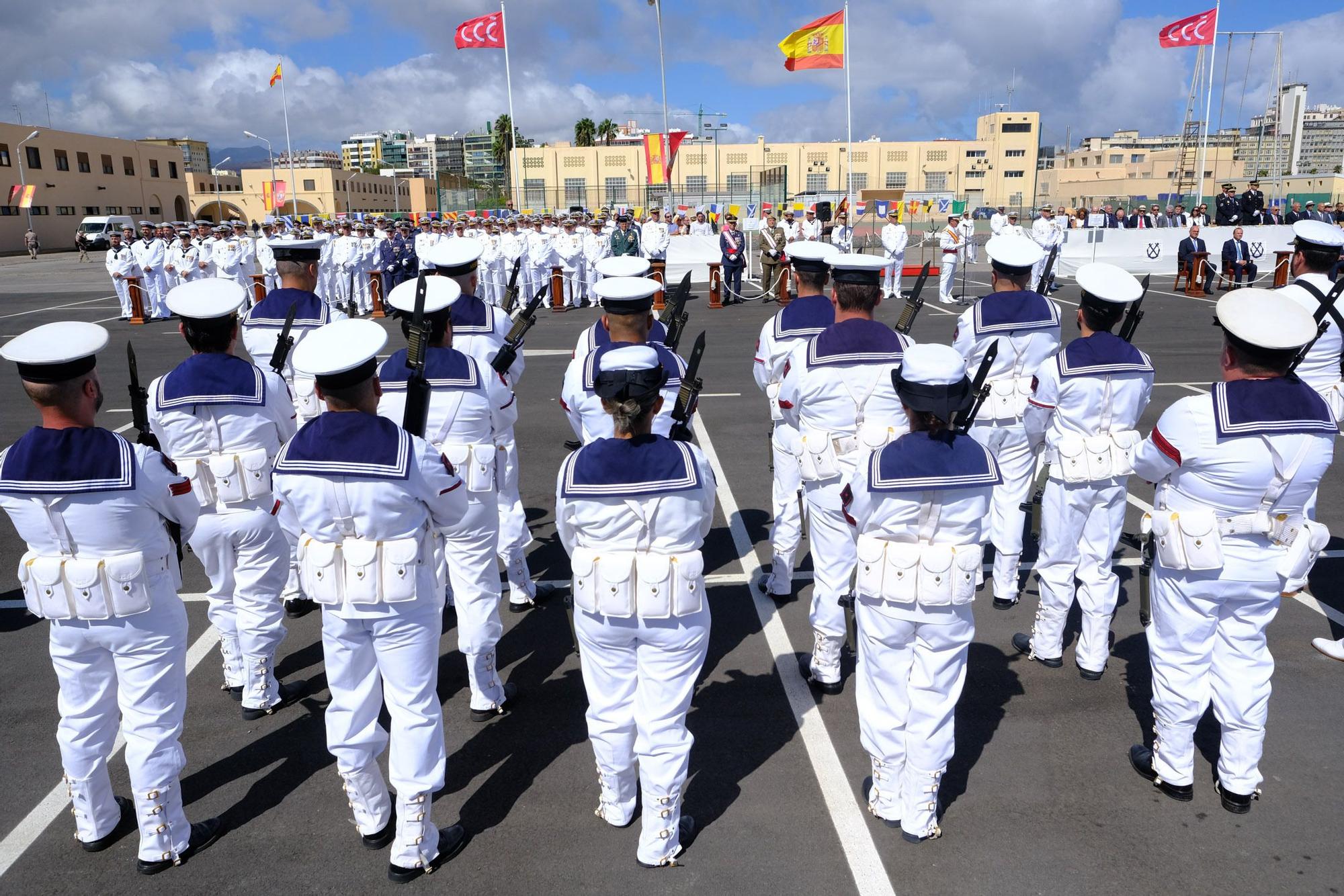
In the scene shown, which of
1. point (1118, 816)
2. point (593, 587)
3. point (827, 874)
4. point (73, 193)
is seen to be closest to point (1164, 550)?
point (1118, 816)

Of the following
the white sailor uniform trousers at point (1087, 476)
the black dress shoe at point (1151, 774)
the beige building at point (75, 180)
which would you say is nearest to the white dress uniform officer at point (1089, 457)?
the white sailor uniform trousers at point (1087, 476)

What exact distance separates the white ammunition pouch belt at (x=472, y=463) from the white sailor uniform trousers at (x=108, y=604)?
1.40m

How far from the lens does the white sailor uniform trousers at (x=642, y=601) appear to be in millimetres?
3498

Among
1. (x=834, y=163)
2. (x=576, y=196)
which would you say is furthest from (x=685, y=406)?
(x=834, y=163)

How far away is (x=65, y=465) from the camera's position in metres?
3.51

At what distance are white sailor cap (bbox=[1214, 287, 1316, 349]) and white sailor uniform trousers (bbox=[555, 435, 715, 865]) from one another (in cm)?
230

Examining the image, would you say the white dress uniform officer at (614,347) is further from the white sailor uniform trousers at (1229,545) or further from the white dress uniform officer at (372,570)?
the white sailor uniform trousers at (1229,545)

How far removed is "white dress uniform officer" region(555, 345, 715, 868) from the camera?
3.49 meters

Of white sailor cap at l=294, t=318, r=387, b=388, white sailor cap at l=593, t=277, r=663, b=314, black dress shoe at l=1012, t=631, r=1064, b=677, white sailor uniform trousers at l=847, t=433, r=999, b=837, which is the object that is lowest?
black dress shoe at l=1012, t=631, r=1064, b=677

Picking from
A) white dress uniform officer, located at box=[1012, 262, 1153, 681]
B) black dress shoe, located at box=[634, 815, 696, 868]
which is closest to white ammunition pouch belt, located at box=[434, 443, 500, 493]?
black dress shoe, located at box=[634, 815, 696, 868]

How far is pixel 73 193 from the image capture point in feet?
209

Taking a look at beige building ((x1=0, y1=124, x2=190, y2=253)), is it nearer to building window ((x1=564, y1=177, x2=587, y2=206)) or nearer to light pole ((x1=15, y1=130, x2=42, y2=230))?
light pole ((x1=15, y1=130, x2=42, y2=230))

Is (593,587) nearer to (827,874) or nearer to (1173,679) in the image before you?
(827,874)

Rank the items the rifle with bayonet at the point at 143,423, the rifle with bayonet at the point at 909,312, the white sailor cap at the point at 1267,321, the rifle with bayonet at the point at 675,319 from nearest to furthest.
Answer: the white sailor cap at the point at 1267,321
the rifle with bayonet at the point at 143,423
the rifle with bayonet at the point at 675,319
the rifle with bayonet at the point at 909,312
